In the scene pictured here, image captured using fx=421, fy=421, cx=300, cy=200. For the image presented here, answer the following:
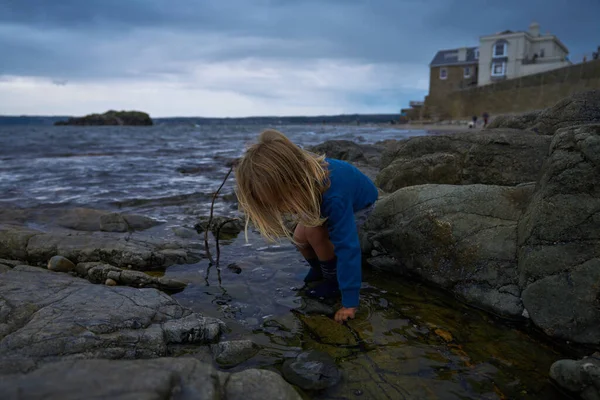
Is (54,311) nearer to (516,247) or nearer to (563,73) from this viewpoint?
(516,247)

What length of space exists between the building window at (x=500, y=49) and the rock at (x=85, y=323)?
53.4 m

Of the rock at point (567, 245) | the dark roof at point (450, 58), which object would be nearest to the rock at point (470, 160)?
the rock at point (567, 245)

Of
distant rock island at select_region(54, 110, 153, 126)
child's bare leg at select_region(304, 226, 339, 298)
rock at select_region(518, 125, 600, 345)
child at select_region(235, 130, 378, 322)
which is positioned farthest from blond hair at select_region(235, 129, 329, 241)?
distant rock island at select_region(54, 110, 153, 126)

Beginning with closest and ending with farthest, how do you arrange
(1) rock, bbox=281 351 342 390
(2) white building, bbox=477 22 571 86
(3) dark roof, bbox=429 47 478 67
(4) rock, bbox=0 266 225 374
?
1. (4) rock, bbox=0 266 225 374
2. (1) rock, bbox=281 351 342 390
3. (2) white building, bbox=477 22 571 86
4. (3) dark roof, bbox=429 47 478 67

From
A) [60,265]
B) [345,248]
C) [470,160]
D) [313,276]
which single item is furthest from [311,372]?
[470,160]

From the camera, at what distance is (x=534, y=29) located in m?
49.3

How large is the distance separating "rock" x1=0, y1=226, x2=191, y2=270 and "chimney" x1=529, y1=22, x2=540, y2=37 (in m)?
56.2

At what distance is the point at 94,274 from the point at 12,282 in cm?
95

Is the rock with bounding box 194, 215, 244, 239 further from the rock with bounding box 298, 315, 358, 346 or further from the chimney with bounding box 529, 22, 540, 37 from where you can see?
the chimney with bounding box 529, 22, 540, 37

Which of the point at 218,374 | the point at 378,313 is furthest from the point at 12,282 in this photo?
the point at 378,313

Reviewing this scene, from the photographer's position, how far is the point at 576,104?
5.48 metres

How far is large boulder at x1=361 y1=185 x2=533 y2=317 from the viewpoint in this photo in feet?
10.9

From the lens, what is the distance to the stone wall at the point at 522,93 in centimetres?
2855

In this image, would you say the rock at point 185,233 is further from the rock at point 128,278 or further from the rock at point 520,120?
the rock at point 520,120
